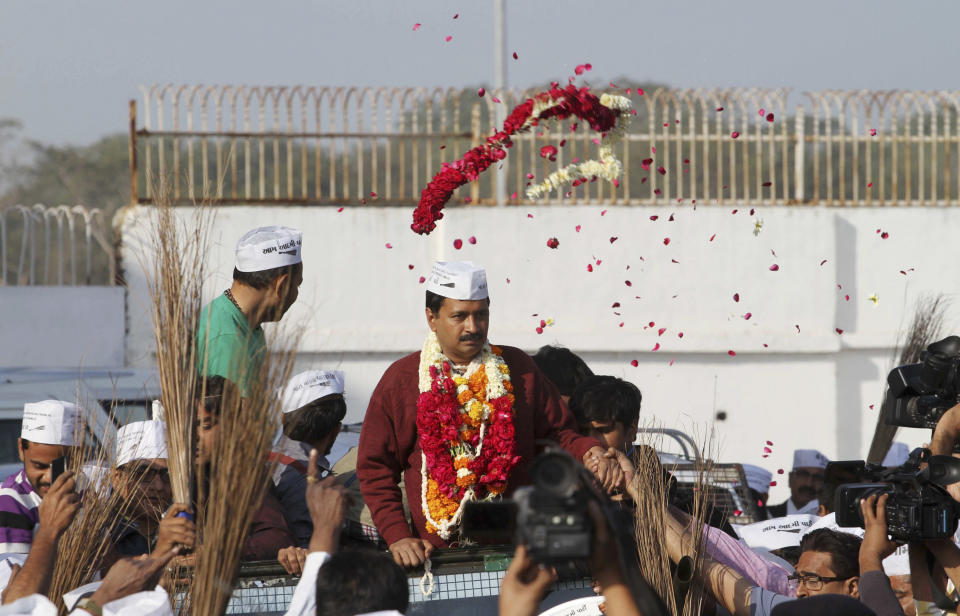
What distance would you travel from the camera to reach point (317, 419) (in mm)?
4547

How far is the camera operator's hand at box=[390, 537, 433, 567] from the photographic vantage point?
3.70 m

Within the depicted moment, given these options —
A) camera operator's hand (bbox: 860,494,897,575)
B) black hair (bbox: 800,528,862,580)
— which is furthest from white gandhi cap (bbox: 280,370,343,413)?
camera operator's hand (bbox: 860,494,897,575)

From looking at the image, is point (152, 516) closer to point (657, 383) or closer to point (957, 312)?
point (657, 383)

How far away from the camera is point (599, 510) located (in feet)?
8.08

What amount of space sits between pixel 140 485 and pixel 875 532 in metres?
2.18

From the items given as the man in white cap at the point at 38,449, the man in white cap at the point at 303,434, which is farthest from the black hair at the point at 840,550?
the man in white cap at the point at 38,449

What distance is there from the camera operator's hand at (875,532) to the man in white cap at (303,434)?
5.82 ft

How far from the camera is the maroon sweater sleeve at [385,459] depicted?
3.96 metres

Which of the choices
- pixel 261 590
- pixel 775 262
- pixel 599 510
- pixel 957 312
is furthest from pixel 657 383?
pixel 599 510

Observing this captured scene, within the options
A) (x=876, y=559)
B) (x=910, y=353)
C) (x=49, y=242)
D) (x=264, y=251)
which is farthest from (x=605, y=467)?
(x=49, y=242)

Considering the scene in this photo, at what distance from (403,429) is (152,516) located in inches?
34.2

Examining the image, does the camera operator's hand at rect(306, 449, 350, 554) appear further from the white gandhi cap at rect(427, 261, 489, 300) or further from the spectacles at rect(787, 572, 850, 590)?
the spectacles at rect(787, 572, 850, 590)

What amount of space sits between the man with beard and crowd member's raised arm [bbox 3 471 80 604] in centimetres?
37

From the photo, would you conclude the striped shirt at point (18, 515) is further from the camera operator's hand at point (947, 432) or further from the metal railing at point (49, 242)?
the metal railing at point (49, 242)
